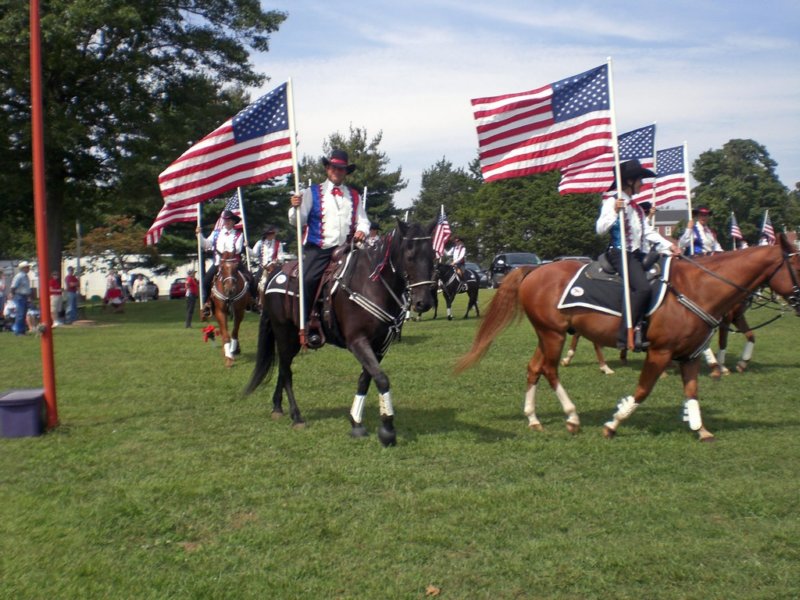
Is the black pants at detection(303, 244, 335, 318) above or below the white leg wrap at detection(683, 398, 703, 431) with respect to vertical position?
above

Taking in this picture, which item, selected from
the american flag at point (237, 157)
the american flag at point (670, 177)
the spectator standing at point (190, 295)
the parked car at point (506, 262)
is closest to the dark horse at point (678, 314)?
the american flag at point (237, 157)

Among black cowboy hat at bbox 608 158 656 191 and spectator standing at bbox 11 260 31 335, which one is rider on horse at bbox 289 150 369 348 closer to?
black cowboy hat at bbox 608 158 656 191

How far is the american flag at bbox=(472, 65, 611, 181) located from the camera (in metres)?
9.89

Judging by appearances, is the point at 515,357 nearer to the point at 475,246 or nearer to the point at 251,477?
the point at 251,477

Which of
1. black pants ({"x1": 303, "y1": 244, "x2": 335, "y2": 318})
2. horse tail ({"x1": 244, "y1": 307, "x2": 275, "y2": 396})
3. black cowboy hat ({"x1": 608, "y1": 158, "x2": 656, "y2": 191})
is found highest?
black cowboy hat ({"x1": 608, "y1": 158, "x2": 656, "y2": 191})

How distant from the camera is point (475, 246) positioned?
8112 cm

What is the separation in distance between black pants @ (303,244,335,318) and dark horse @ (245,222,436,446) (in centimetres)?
29

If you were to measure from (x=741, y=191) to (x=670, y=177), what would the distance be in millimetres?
69191

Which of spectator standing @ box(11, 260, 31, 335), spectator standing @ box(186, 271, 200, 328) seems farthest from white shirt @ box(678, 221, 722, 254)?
spectator standing @ box(11, 260, 31, 335)

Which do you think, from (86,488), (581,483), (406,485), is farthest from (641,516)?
(86,488)

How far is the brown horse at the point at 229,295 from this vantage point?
15.5 m

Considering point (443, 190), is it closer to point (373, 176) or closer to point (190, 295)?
point (373, 176)

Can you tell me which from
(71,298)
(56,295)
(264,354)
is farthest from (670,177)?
(71,298)

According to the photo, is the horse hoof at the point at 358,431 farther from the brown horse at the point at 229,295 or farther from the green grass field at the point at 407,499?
the brown horse at the point at 229,295
